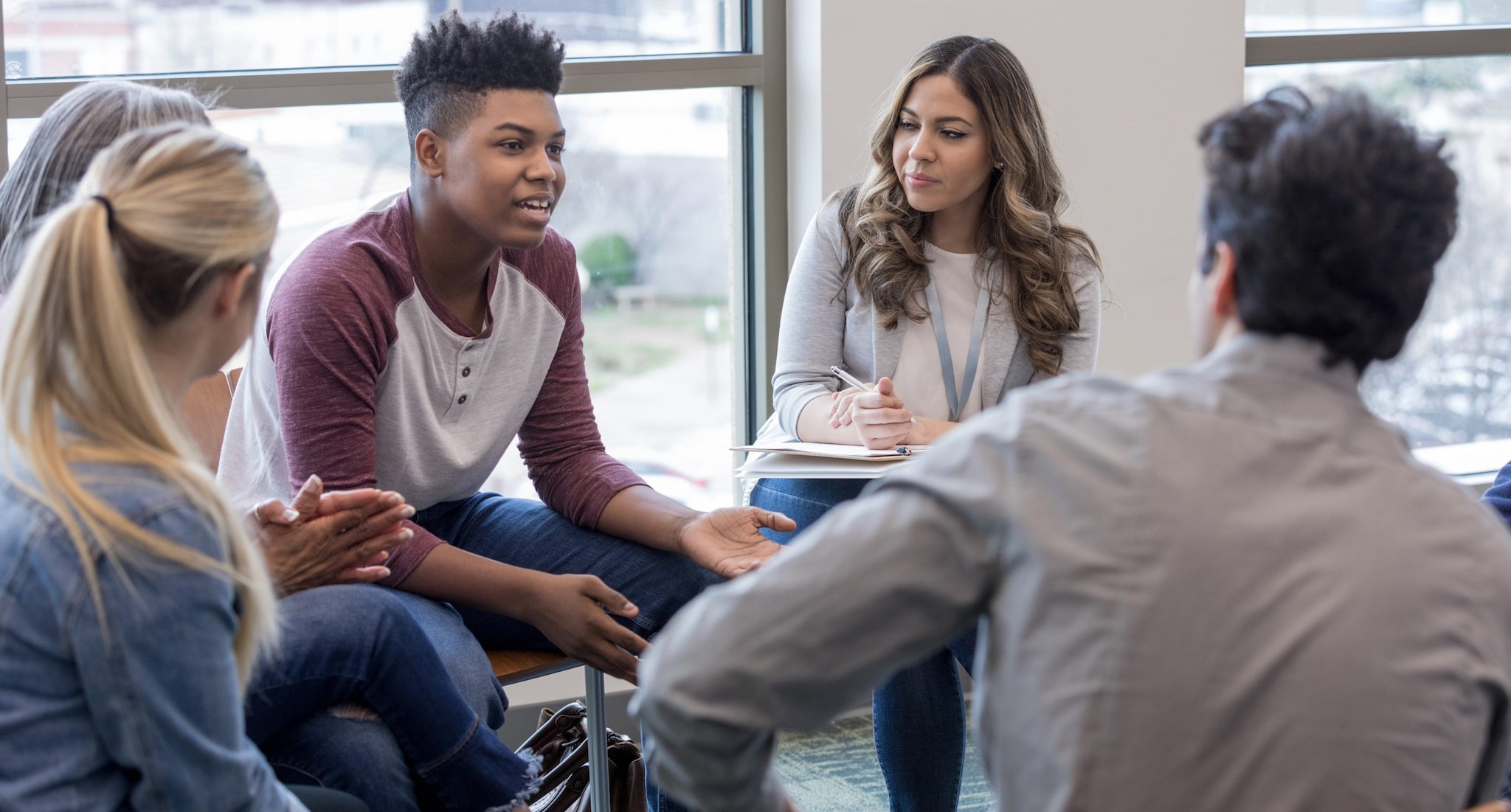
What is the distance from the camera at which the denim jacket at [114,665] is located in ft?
3.52

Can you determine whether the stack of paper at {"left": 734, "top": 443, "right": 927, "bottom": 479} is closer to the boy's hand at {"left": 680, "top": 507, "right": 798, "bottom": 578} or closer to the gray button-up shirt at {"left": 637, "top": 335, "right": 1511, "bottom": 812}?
the boy's hand at {"left": 680, "top": 507, "right": 798, "bottom": 578}

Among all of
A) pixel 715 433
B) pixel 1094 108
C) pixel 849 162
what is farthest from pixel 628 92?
pixel 1094 108

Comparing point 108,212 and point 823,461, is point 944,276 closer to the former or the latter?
point 823,461

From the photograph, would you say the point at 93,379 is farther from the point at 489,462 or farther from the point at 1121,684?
the point at 489,462

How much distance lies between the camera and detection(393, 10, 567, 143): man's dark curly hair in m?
1.98

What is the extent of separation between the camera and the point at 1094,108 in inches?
119

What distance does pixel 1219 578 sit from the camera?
860mm

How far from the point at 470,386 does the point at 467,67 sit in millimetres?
454

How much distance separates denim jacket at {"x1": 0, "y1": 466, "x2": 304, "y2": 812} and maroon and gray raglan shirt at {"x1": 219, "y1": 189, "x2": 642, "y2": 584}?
0.70m

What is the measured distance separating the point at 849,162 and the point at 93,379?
194 cm

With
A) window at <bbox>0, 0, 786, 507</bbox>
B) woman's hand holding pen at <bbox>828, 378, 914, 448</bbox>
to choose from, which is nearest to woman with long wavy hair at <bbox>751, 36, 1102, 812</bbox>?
woman's hand holding pen at <bbox>828, 378, 914, 448</bbox>

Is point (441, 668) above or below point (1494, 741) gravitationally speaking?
below

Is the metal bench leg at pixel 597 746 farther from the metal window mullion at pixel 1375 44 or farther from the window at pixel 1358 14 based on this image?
the window at pixel 1358 14

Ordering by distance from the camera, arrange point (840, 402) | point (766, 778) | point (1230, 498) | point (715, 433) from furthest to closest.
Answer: point (715, 433), point (840, 402), point (766, 778), point (1230, 498)
